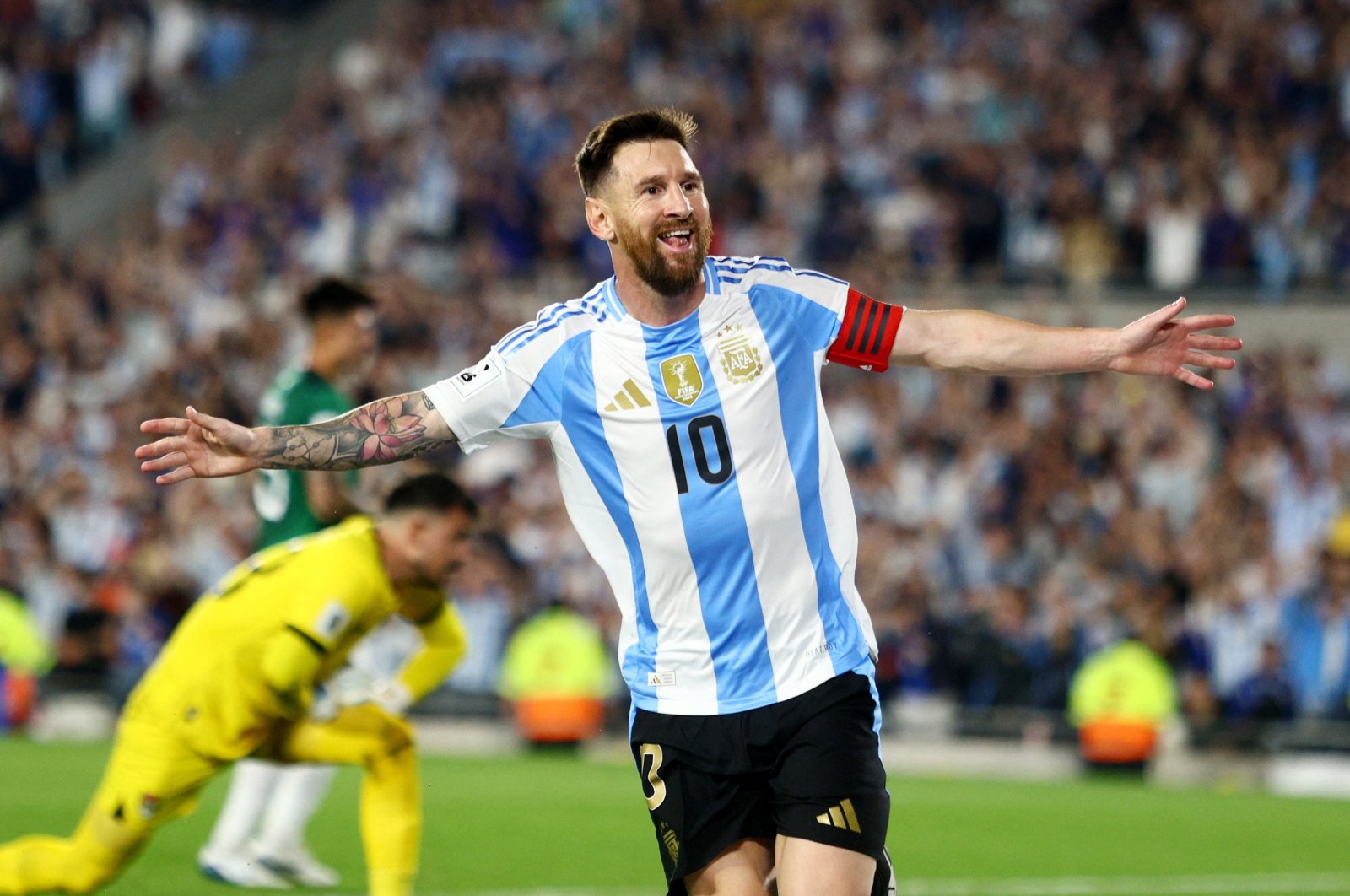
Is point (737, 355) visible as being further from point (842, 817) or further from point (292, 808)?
point (292, 808)

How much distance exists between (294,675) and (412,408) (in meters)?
2.38

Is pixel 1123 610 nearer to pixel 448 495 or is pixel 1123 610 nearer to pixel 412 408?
pixel 448 495

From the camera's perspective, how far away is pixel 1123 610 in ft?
54.0

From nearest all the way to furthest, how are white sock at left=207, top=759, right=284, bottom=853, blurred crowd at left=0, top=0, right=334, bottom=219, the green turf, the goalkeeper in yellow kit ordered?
the goalkeeper in yellow kit → white sock at left=207, top=759, right=284, bottom=853 → the green turf → blurred crowd at left=0, top=0, right=334, bottom=219

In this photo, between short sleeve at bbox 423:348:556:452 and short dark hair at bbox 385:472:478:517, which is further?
short dark hair at bbox 385:472:478:517

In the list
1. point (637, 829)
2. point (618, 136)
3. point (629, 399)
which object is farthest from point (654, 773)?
point (637, 829)

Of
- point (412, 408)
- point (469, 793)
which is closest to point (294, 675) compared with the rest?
point (412, 408)

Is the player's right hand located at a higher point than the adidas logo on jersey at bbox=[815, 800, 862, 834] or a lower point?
higher

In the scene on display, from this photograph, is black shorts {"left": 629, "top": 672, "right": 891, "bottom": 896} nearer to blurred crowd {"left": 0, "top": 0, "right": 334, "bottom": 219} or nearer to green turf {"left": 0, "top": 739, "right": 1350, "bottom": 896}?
green turf {"left": 0, "top": 739, "right": 1350, "bottom": 896}

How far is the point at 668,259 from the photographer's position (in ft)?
18.0

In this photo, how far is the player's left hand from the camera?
5.36 meters

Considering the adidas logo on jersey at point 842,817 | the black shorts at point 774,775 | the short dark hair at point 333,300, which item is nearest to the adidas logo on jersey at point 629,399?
the black shorts at point 774,775

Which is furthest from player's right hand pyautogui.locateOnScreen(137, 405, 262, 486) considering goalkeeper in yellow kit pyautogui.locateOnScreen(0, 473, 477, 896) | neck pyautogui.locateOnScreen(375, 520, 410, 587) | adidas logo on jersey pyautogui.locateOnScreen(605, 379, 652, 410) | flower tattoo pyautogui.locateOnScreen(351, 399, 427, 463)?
neck pyautogui.locateOnScreen(375, 520, 410, 587)

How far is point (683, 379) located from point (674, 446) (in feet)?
0.64
